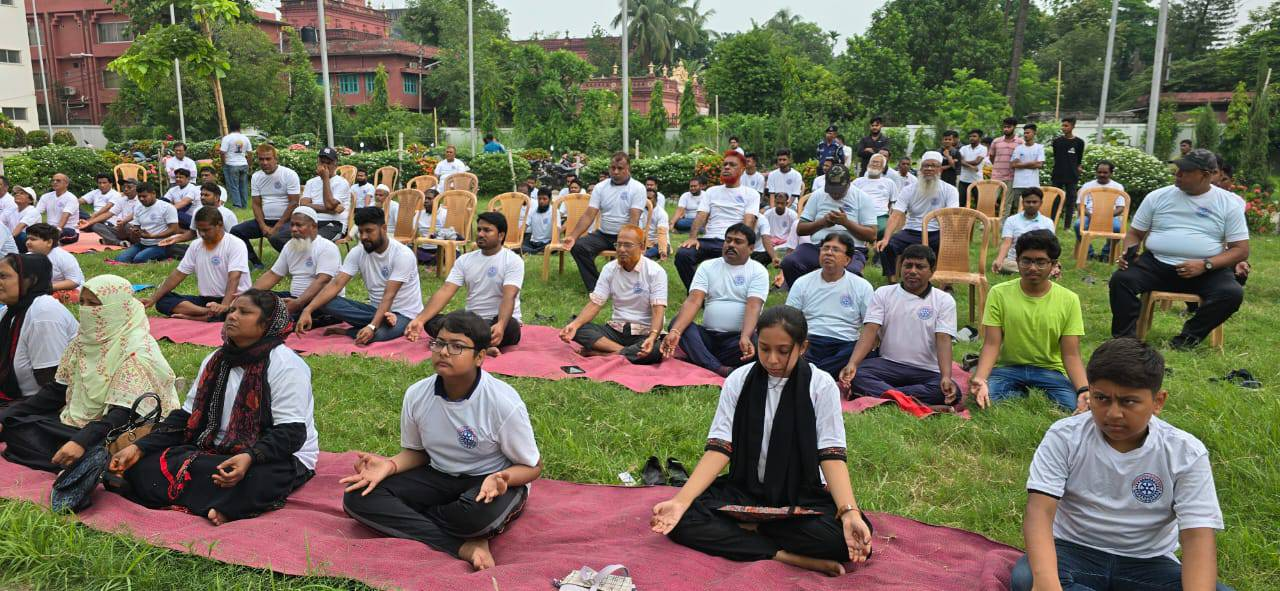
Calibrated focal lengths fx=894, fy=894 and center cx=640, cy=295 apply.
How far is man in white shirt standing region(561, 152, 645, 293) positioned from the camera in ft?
31.0

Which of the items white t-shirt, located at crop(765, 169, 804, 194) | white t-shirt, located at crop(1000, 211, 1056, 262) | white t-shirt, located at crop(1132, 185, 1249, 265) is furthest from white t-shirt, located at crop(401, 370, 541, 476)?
white t-shirt, located at crop(765, 169, 804, 194)

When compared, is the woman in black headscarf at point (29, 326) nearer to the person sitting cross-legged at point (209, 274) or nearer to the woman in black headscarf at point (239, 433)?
the woman in black headscarf at point (239, 433)

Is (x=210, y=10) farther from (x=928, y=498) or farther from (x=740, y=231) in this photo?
(x=928, y=498)

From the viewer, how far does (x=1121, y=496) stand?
9.79 feet

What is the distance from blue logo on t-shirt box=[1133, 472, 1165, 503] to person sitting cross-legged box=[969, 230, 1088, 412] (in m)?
2.24

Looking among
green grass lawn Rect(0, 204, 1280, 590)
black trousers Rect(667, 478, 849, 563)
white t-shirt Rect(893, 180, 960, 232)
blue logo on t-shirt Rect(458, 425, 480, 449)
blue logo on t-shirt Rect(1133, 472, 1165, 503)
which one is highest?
white t-shirt Rect(893, 180, 960, 232)

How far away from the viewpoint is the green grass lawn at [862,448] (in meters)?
3.42

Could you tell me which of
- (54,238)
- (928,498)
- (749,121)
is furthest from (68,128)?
(928,498)

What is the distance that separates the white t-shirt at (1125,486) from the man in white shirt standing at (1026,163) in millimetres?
10364

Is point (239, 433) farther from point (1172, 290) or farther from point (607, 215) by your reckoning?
point (1172, 290)

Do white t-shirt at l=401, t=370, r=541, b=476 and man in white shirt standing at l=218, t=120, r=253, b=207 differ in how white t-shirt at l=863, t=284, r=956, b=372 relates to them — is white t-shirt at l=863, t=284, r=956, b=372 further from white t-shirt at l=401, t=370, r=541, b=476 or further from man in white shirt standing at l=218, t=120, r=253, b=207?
man in white shirt standing at l=218, t=120, r=253, b=207

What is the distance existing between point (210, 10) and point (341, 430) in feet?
34.0

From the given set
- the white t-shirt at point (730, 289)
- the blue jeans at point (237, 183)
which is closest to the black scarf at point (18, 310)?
the white t-shirt at point (730, 289)

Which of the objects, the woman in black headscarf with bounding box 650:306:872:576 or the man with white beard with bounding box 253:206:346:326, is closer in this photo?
the woman in black headscarf with bounding box 650:306:872:576
